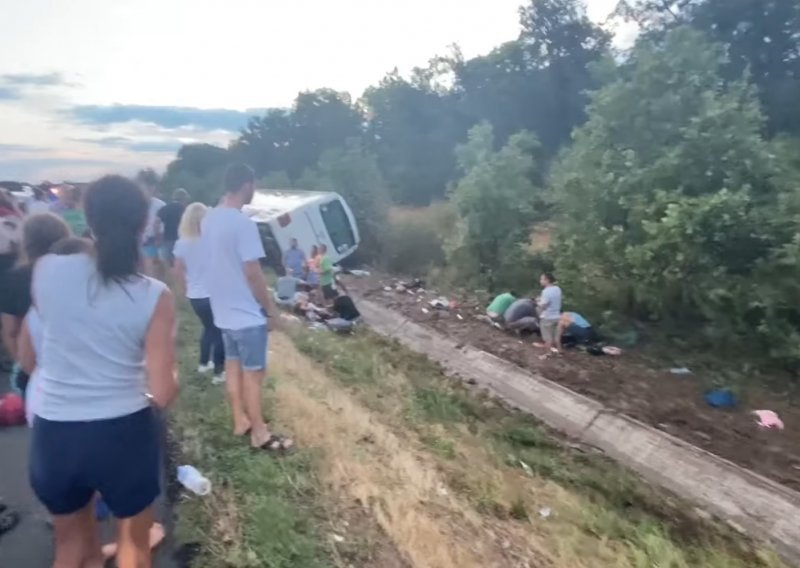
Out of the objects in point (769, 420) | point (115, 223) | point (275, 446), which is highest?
point (115, 223)

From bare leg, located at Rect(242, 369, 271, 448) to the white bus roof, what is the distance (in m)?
13.4

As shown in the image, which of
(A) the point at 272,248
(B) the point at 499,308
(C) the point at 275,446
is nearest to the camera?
A: (C) the point at 275,446

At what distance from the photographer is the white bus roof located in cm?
1875

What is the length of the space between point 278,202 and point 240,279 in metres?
15.6

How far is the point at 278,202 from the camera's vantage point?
65.8 ft

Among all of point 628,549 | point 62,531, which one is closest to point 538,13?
point 628,549

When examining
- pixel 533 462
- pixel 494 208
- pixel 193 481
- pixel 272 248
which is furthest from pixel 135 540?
pixel 272 248

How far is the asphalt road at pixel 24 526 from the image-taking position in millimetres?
3920

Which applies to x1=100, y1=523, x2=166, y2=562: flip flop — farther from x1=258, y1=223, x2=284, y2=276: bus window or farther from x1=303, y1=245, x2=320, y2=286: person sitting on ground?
x1=258, y1=223, x2=284, y2=276: bus window

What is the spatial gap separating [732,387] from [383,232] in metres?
13.9

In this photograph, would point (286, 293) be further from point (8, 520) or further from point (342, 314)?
point (8, 520)

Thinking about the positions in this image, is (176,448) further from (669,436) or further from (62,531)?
(669,436)

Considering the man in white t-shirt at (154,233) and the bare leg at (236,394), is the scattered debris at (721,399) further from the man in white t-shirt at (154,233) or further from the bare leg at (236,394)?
the man in white t-shirt at (154,233)

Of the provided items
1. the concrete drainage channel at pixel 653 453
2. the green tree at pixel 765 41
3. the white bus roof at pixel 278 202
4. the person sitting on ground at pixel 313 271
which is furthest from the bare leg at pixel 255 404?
the green tree at pixel 765 41
